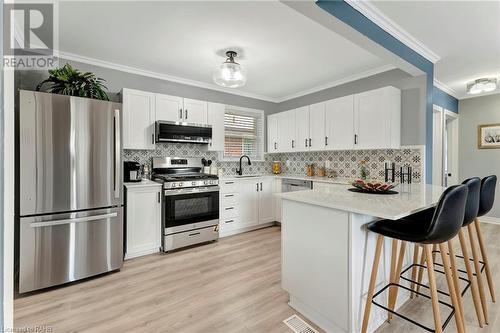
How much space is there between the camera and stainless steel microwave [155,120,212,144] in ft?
11.1

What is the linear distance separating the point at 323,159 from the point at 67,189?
3.73 m

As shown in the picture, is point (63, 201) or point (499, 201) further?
point (499, 201)

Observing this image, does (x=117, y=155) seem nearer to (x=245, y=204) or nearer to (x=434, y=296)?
(x=245, y=204)

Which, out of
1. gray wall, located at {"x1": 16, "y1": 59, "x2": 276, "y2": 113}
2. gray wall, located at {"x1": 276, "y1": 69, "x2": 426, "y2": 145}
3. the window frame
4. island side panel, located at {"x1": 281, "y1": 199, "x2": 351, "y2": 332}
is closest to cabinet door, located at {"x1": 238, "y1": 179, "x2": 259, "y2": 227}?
the window frame

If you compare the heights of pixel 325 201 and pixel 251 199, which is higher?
pixel 325 201

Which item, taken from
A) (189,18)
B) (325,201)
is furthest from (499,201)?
(189,18)

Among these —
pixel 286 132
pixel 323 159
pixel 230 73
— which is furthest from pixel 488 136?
pixel 230 73

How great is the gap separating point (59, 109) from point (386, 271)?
10.5ft

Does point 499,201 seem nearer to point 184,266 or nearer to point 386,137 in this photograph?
point 386,137

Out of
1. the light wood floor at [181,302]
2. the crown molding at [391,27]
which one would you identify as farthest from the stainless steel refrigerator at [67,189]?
the crown molding at [391,27]

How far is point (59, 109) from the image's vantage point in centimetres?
229

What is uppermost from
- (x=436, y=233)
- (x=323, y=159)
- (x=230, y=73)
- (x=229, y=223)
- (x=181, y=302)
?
(x=230, y=73)

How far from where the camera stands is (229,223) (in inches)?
154

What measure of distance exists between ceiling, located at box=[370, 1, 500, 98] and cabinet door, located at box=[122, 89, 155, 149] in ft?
9.35
